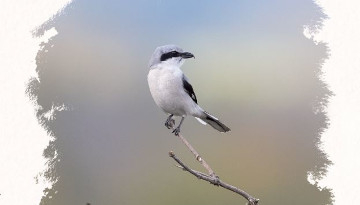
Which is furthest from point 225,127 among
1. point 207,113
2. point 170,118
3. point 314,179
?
point 314,179

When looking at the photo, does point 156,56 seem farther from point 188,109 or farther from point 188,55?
point 188,109

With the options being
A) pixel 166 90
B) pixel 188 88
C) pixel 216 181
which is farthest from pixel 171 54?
pixel 216 181

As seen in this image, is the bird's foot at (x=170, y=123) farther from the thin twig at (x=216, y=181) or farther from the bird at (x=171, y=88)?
the thin twig at (x=216, y=181)

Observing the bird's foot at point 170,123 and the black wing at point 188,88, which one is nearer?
the bird's foot at point 170,123

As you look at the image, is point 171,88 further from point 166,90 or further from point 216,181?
point 216,181

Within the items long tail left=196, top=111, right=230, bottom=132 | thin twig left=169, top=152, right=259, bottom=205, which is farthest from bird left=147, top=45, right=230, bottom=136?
thin twig left=169, top=152, right=259, bottom=205

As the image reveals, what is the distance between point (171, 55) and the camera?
1.79 m

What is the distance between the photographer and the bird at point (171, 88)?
5.88ft

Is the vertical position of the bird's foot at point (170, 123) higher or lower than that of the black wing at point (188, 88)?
lower

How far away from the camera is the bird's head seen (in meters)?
1.78

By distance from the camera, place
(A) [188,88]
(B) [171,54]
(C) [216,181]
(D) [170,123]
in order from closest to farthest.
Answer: (C) [216,181] < (B) [171,54] < (D) [170,123] < (A) [188,88]

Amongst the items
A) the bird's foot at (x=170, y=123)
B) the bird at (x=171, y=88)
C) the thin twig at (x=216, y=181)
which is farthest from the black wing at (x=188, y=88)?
the thin twig at (x=216, y=181)

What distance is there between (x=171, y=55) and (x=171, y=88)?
0.17m

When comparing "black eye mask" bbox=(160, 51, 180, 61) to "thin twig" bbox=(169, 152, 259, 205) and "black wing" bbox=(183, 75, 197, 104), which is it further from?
"thin twig" bbox=(169, 152, 259, 205)
